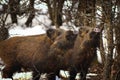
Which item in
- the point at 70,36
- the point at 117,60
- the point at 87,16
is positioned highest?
the point at 87,16

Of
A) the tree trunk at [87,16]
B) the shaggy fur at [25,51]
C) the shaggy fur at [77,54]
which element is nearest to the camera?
the shaggy fur at [77,54]

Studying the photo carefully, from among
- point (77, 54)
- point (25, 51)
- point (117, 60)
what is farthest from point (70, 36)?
point (117, 60)

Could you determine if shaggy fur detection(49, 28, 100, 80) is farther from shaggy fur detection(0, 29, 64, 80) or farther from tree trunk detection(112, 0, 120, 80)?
tree trunk detection(112, 0, 120, 80)

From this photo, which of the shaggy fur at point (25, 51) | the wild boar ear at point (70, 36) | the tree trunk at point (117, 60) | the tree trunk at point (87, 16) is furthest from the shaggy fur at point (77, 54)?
→ the tree trunk at point (87, 16)

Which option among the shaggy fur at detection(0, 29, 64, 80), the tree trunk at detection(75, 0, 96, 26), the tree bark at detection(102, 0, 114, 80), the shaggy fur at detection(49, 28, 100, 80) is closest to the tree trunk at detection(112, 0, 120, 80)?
the tree bark at detection(102, 0, 114, 80)

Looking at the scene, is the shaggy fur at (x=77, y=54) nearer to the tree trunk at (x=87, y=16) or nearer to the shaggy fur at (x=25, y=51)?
the shaggy fur at (x=25, y=51)

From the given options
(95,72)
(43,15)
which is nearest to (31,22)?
(43,15)

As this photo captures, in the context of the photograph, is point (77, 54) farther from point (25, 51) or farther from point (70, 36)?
point (25, 51)

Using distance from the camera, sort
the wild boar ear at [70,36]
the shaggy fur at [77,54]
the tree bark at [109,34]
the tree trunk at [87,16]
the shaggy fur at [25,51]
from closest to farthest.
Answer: the tree bark at [109,34]
the shaggy fur at [77,54]
the wild boar ear at [70,36]
the shaggy fur at [25,51]
the tree trunk at [87,16]

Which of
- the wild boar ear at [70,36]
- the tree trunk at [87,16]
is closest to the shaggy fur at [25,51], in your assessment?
the wild boar ear at [70,36]

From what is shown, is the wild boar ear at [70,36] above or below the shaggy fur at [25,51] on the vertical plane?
above

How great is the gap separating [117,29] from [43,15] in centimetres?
882

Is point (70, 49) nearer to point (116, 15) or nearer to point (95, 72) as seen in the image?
point (116, 15)

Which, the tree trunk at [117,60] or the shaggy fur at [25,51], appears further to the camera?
the shaggy fur at [25,51]
